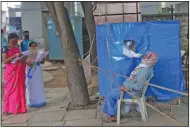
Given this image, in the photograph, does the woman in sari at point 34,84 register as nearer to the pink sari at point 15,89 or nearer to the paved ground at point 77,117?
the paved ground at point 77,117

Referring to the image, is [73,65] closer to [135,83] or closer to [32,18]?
[135,83]

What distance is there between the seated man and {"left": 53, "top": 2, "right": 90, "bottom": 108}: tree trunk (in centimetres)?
125

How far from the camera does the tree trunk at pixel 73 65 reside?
21.1 feet

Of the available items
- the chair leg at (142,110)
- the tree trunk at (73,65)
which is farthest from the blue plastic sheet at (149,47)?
the tree trunk at (73,65)

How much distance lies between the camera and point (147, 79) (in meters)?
5.27

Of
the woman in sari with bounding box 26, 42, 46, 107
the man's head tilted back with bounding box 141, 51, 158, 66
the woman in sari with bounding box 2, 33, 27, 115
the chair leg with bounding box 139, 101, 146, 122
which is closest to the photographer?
the man's head tilted back with bounding box 141, 51, 158, 66

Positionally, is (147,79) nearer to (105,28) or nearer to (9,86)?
(105,28)

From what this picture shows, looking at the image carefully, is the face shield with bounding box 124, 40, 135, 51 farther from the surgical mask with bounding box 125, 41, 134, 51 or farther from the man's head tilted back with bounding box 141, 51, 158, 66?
the man's head tilted back with bounding box 141, 51, 158, 66

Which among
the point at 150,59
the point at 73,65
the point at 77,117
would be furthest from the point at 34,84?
the point at 150,59

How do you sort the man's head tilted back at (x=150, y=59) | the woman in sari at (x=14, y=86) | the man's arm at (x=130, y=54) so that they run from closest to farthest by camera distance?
the man's head tilted back at (x=150, y=59), the man's arm at (x=130, y=54), the woman in sari at (x=14, y=86)

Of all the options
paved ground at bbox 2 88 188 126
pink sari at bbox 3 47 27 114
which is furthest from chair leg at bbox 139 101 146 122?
pink sari at bbox 3 47 27 114

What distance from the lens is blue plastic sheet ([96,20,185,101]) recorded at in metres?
5.66

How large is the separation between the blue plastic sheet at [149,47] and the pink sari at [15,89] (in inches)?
70.0

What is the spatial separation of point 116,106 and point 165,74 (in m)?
1.14
